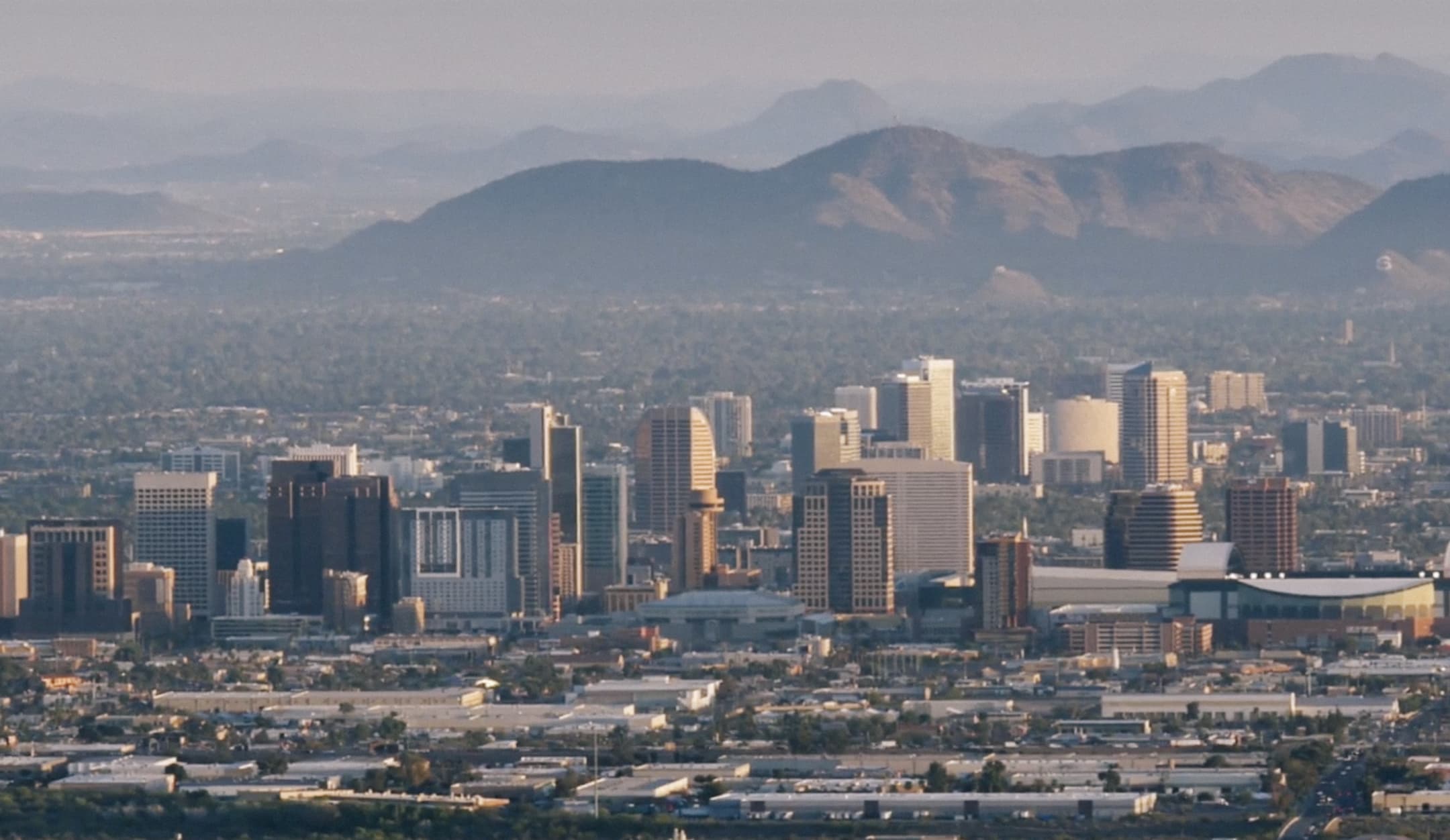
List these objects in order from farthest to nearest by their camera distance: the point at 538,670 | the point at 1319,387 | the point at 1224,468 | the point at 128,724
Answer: the point at 1319,387 → the point at 1224,468 → the point at 538,670 → the point at 128,724

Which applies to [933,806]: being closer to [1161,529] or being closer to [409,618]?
[409,618]

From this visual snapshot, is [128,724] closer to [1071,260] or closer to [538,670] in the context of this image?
[538,670]

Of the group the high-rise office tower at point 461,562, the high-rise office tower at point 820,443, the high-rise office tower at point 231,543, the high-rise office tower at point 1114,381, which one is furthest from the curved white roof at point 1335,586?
the high-rise office tower at point 1114,381

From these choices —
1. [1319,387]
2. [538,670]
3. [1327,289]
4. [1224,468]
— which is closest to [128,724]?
[538,670]

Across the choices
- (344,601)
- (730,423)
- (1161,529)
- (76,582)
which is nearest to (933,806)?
(344,601)

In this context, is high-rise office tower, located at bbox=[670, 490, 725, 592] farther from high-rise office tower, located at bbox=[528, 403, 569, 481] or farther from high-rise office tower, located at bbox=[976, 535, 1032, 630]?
high-rise office tower, located at bbox=[976, 535, 1032, 630]

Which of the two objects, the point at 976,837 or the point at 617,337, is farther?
the point at 617,337
